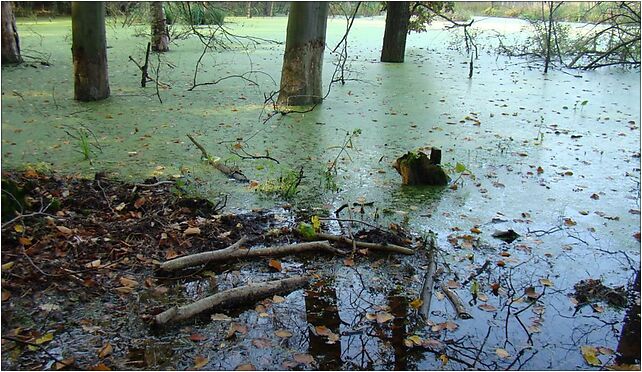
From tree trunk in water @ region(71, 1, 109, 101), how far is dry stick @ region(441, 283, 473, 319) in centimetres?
482

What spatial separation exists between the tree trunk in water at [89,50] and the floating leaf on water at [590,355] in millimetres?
5451

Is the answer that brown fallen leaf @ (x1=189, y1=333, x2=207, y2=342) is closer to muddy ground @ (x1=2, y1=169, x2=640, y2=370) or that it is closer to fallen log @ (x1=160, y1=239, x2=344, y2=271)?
muddy ground @ (x1=2, y1=169, x2=640, y2=370)

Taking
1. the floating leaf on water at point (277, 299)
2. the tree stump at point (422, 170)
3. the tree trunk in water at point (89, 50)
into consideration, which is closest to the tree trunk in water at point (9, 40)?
the tree trunk in water at point (89, 50)

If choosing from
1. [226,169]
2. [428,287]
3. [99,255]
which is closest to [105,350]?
[99,255]

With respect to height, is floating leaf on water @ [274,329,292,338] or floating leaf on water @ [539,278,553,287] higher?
floating leaf on water @ [539,278,553,287]

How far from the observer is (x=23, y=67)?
7.61m

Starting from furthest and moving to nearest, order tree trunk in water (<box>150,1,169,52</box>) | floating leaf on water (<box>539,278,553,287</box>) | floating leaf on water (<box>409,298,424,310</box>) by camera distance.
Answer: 1. tree trunk in water (<box>150,1,169,52</box>)
2. floating leaf on water (<box>539,278,553,287</box>)
3. floating leaf on water (<box>409,298,424,310</box>)

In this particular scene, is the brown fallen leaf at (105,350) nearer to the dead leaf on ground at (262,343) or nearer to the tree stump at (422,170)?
the dead leaf on ground at (262,343)

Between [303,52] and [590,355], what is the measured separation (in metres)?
4.80

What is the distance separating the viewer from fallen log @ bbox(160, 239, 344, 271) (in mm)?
2769

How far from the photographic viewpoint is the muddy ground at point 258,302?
2170mm

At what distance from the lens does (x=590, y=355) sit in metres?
2.24

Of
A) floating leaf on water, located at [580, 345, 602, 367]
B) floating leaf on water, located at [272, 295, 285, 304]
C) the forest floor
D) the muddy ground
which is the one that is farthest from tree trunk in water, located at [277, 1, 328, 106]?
floating leaf on water, located at [580, 345, 602, 367]

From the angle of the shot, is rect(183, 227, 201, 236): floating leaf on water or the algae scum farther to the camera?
rect(183, 227, 201, 236): floating leaf on water
